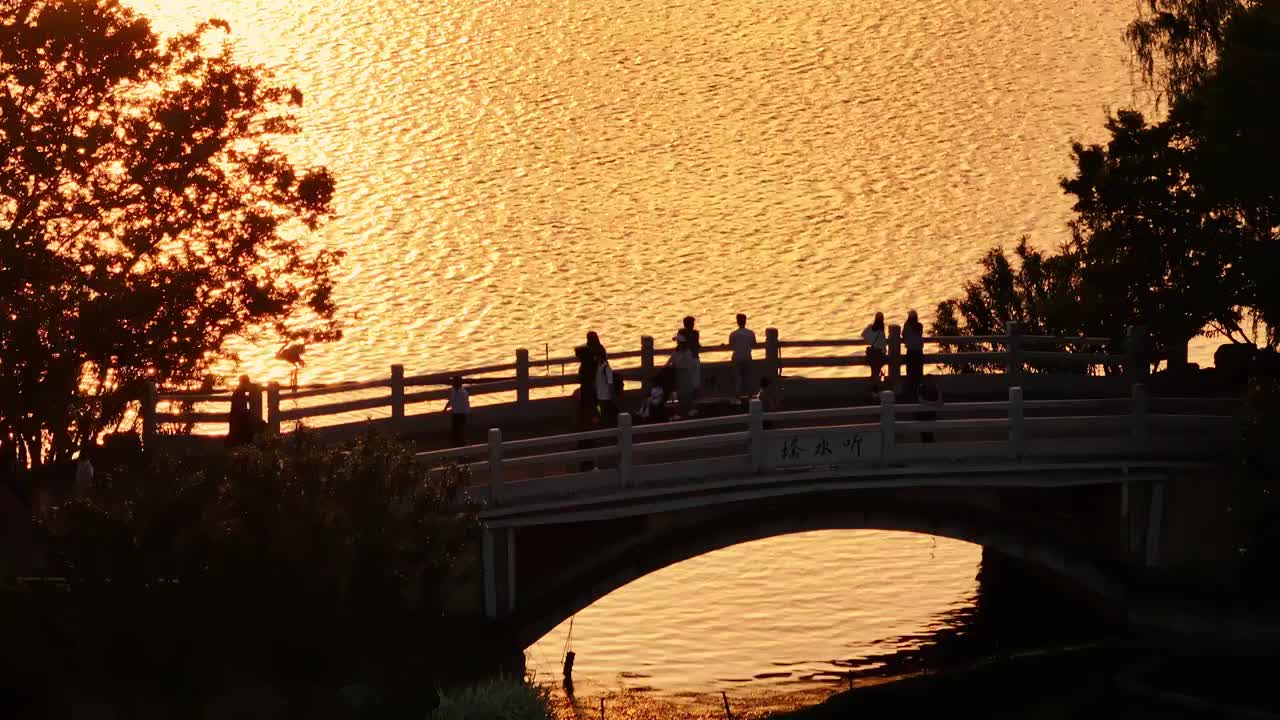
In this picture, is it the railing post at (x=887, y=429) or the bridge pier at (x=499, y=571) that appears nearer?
the bridge pier at (x=499, y=571)

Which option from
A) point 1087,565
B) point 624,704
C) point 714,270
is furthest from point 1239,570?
point 714,270

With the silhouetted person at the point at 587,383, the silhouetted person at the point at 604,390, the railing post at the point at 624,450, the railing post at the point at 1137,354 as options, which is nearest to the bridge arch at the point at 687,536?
the railing post at the point at 624,450

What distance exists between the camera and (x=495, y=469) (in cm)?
3491

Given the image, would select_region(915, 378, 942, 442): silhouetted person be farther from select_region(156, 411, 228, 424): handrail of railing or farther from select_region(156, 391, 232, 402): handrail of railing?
select_region(156, 391, 232, 402): handrail of railing

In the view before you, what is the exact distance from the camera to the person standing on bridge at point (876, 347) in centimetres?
4369

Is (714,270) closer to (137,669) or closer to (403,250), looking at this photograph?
(403,250)

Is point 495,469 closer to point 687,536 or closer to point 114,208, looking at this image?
point 687,536

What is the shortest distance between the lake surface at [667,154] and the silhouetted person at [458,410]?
64.1 feet

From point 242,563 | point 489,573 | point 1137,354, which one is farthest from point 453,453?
point 1137,354

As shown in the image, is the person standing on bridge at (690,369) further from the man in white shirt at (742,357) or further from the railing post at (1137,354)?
the railing post at (1137,354)

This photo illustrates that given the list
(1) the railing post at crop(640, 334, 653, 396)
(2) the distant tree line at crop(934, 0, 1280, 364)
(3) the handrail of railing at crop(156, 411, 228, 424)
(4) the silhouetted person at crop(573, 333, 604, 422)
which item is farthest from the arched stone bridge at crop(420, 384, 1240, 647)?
(2) the distant tree line at crop(934, 0, 1280, 364)

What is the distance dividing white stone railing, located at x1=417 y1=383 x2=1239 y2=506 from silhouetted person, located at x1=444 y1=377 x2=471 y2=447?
102 cm

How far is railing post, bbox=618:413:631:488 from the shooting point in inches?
1398

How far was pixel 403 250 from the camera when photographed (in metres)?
85.4
